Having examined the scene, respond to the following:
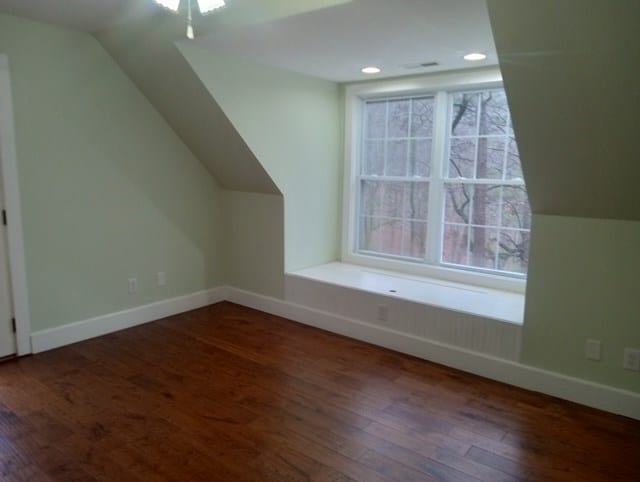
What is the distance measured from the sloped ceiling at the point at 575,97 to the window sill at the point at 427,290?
0.80m

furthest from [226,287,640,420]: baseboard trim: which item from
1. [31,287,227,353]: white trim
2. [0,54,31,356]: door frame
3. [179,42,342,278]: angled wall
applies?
[0,54,31,356]: door frame

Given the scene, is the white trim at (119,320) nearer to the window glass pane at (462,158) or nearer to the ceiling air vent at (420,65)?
the window glass pane at (462,158)

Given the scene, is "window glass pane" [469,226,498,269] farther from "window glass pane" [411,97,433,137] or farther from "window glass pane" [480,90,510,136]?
"window glass pane" [411,97,433,137]

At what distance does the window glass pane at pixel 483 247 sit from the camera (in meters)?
3.72

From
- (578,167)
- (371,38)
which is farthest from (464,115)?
(578,167)

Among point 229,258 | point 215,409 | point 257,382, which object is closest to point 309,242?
point 229,258

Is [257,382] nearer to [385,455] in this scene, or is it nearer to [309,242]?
[385,455]

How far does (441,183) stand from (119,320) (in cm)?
287

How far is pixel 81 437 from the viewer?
93.0 inches

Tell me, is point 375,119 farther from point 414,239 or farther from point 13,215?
point 13,215

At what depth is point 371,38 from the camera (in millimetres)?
2746

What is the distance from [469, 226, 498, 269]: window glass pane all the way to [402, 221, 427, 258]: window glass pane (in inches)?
16.9

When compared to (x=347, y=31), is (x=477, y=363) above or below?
below

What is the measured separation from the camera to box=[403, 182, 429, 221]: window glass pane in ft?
13.4
